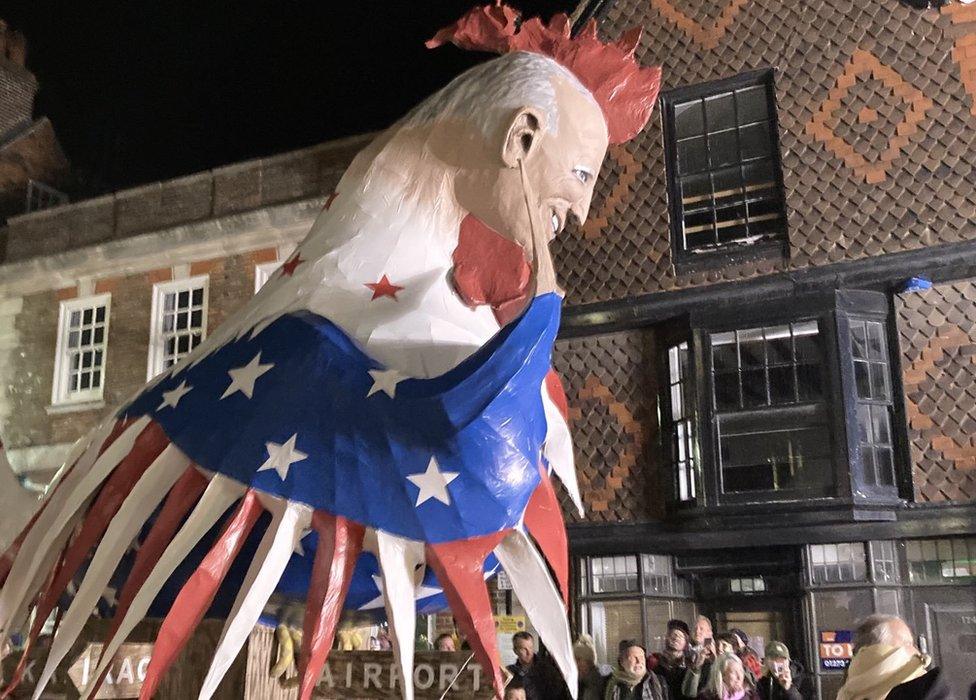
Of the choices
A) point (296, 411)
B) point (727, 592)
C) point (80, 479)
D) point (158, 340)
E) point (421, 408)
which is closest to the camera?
point (421, 408)

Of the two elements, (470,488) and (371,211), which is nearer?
Result: (470,488)

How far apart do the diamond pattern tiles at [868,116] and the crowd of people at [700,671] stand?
467 cm

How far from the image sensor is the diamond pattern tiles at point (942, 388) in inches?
320

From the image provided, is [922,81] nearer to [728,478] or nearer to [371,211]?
[728,478]

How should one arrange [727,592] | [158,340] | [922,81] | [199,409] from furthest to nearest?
[158,340] → [727,592] → [922,81] → [199,409]

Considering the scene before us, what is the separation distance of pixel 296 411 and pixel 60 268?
11.0 metres

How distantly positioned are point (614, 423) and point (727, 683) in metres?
4.52

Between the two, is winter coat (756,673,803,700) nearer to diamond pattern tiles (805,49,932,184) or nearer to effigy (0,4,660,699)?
effigy (0,4,660,699)

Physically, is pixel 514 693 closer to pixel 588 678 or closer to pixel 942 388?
pixel 588 678

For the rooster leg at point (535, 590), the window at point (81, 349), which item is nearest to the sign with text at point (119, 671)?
the rooster leg at point (535, 590)

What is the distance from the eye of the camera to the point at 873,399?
340 inches

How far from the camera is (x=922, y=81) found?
A: 8.69 metres

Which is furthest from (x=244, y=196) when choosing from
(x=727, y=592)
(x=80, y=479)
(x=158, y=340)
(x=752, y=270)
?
(x=80, y=479)

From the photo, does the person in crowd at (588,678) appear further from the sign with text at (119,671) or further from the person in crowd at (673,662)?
the sign with text at (119,671)
